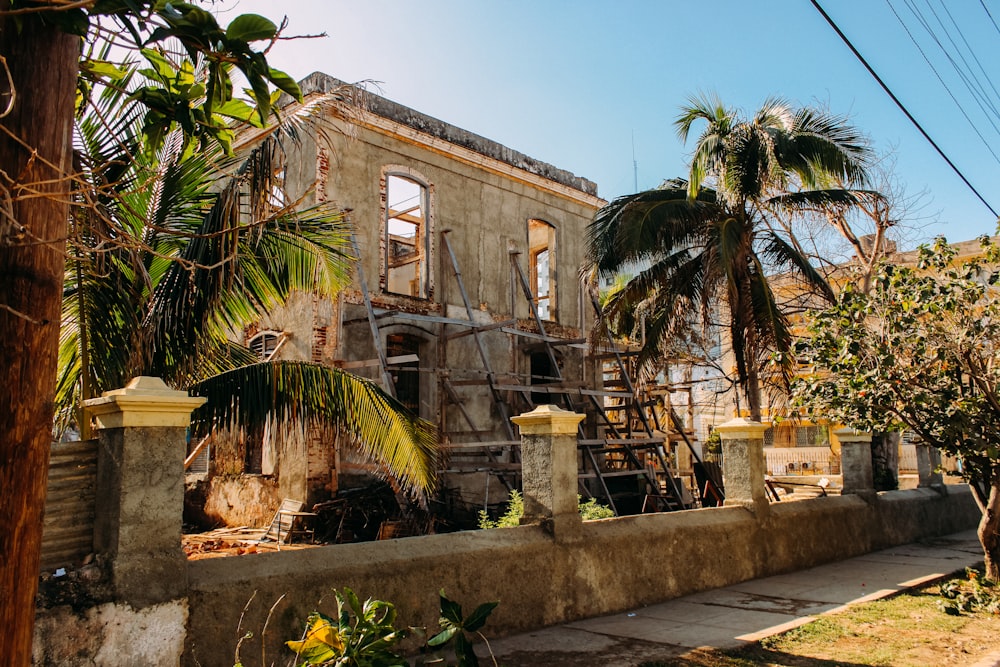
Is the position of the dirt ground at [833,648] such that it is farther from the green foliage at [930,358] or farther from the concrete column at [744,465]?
the concrete column at [744,465]

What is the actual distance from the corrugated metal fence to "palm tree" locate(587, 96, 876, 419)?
1058 centimetres

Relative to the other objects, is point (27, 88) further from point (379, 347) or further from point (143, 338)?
point (379, 347)

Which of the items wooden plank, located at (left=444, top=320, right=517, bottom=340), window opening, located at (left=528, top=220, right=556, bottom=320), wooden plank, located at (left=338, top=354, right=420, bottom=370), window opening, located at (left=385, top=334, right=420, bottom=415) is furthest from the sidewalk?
window opening, located at (left=528, top=220, right=556, bottom=320)

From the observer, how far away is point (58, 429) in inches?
276

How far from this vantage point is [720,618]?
7238 mm

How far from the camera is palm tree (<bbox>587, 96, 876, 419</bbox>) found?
1342cm

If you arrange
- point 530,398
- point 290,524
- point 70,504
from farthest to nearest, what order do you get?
1. point 530,398
2. point 290,524
3. point 70,504

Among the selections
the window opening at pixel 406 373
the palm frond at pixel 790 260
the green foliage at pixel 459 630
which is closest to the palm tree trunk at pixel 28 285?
the green foliage at pixel 459 630

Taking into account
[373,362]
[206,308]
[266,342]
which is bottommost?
[206,308]

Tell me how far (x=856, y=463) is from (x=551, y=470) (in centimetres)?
692

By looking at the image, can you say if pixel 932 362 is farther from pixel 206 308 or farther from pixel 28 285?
pixel 28 285

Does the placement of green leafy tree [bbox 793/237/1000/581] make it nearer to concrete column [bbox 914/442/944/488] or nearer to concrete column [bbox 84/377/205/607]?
concrete column [bbox 914/442/944/488]

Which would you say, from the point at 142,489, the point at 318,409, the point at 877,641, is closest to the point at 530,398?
the point at 318,409

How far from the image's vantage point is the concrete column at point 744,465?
962 cm
